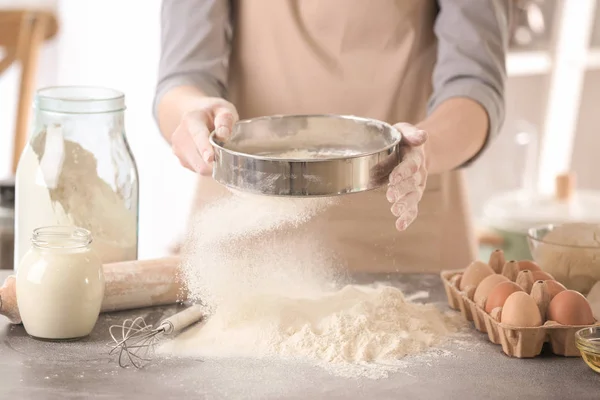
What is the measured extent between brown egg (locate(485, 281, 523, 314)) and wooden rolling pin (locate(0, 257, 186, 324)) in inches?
19.4

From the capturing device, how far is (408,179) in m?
1.27

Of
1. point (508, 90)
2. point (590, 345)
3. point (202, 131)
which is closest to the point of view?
point (590, 345)

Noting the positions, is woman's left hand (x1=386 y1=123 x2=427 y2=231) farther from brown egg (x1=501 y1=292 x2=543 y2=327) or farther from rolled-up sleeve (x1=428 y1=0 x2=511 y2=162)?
rolled-up sleeve (x1=428 y1=0 x2=511 y2=162)

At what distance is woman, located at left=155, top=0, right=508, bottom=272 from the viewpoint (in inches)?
67.5

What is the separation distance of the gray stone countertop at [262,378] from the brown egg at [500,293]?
0.20 ft

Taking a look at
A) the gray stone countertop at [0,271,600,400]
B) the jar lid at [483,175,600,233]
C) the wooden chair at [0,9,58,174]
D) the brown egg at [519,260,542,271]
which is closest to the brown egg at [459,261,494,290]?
the brown egg at [519,260,542,271]

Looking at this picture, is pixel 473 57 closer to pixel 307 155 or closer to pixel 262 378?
pixel 307 155

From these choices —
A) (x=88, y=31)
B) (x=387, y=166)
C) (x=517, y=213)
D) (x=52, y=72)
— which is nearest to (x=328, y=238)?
(x=387, y=166)

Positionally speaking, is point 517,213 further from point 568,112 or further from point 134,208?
point 134,208

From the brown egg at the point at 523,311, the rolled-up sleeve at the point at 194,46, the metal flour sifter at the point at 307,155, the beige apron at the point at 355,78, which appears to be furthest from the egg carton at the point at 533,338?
the rolled-up sleeve at the point at 194,46

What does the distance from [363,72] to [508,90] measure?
7.06 feet

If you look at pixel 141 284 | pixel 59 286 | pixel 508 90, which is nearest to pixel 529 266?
pixel 141 284

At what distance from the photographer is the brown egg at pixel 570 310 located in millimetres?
1197

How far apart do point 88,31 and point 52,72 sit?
35cm
